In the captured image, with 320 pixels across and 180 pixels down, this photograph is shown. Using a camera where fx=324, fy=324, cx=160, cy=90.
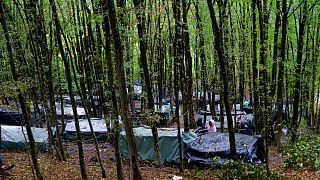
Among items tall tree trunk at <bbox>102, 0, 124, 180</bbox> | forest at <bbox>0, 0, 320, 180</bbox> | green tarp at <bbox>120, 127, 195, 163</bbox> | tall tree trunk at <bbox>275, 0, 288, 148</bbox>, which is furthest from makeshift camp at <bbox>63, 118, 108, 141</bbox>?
tall tree trunk at <bbox>102, 0, 124, 180</bbox>

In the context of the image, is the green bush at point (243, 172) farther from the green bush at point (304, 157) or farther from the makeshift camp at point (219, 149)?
the makeshift camp at point (219, 149)

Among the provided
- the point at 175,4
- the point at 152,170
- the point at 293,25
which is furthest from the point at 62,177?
the point at 293,25

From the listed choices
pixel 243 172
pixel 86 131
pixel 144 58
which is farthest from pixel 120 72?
pixel 86 131

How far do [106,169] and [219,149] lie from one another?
14.3 ft

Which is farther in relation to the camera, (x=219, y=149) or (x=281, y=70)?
(x=281, y=70)

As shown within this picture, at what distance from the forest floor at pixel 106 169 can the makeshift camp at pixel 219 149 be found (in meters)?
0.48

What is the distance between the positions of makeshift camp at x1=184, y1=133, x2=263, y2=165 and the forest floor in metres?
0.48

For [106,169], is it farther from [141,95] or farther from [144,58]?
[144,58]

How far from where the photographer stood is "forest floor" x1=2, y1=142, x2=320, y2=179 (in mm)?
10438

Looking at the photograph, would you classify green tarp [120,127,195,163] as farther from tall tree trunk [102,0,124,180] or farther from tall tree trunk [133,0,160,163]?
tall tree trunk [102,0,124,180]

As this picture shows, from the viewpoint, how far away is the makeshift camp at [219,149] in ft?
39.7

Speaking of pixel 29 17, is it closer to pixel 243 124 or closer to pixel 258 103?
pixel 258 103

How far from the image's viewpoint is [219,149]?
1243 cm

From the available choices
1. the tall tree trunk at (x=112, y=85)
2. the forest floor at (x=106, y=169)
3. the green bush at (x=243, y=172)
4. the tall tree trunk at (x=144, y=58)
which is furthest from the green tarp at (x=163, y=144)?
the tall tree trunk at (x=112, y=85)
